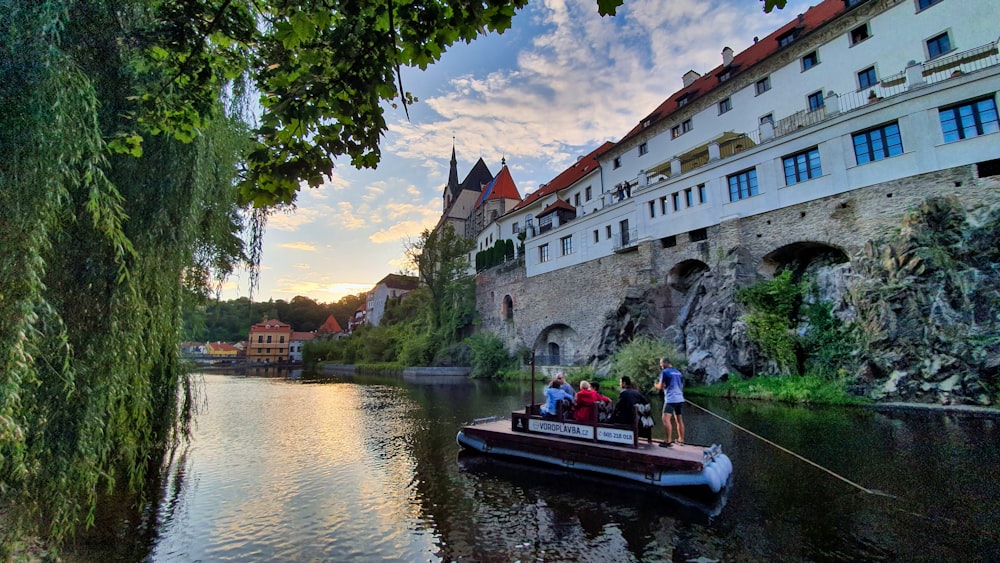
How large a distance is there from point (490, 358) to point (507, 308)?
4.93 metres

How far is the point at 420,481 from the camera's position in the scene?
853 cm

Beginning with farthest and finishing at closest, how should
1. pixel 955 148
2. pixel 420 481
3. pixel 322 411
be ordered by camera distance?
pixel 322 411 < pixel 955 148 < pixel 420 481

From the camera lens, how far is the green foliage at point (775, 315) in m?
17.1

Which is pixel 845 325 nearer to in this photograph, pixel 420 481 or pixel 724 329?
pixel 724 329

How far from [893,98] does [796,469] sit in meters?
16.0

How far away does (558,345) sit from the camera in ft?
108

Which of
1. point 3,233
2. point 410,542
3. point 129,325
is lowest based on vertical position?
point 410,542

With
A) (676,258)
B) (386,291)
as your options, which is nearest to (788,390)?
(676,258)

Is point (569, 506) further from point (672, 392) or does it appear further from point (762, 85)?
point (762, 85)

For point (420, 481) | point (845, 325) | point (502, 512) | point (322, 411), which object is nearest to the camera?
point (502, 512)

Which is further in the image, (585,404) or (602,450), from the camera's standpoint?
(585,404)

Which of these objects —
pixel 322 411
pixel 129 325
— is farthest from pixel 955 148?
pixel 322 411

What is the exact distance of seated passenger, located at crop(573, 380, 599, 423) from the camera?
9105mm

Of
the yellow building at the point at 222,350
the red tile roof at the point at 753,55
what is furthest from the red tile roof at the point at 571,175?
the yellow building at the point at 222,350
